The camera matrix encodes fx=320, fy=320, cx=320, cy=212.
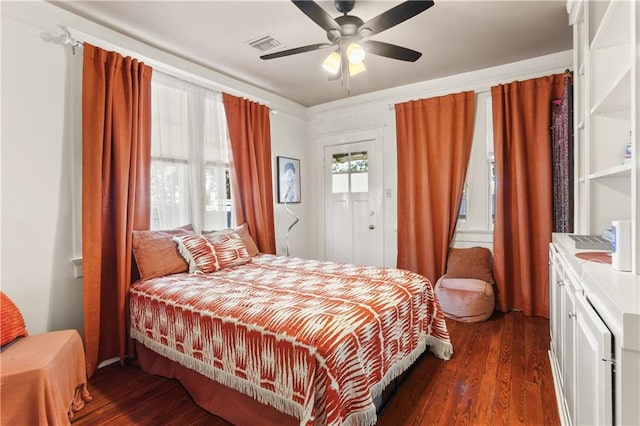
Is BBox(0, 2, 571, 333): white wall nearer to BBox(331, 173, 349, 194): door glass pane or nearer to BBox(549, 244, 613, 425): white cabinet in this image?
BBox(331, 173, 349, 194): door glass pane

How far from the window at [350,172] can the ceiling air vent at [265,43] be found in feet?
6.39

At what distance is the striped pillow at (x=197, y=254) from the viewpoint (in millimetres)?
2660

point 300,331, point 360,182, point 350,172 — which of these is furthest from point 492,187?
point 300,331

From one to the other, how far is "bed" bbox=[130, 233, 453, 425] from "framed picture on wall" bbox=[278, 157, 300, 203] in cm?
189

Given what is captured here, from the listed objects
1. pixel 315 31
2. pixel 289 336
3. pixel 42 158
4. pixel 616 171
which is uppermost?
pixel 315 31

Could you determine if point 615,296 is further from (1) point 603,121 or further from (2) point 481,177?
(2) point 481,177

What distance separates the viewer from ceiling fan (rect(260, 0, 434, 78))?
1.82 meters

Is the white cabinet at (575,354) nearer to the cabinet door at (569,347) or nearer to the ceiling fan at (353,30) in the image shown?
the cabinet door at (569,347)

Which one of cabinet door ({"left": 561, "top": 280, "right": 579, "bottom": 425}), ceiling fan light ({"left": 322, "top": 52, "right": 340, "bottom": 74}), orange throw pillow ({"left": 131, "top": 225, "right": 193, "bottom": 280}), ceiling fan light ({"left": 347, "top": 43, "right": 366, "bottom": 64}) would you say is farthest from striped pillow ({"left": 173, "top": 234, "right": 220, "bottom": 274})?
cabinet door ({"left": 561, "top": 280, "right": 579, "bottom": 425})

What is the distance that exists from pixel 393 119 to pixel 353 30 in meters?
2.11

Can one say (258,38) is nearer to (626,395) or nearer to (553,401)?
(626,395)

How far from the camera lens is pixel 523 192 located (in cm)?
324

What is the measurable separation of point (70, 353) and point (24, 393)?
1.21ft

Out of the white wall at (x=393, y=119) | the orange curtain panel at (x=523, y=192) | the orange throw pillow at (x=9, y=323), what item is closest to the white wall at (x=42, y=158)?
the orange throw pillow at (x=9, y=323)
